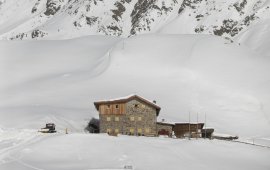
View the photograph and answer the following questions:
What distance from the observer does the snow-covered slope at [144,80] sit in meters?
86.1

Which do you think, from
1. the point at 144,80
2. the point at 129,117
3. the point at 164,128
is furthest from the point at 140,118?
the point at 144,80

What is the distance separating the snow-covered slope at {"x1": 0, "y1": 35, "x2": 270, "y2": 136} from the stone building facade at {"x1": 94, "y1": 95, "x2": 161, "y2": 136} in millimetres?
8121

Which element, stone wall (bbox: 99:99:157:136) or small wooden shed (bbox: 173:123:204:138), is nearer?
stone wall (bbox: 99:99:157:136)

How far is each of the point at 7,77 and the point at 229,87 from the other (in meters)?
51.8

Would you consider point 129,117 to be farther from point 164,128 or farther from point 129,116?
point 164,128

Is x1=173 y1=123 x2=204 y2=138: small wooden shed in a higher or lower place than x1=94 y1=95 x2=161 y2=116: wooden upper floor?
lower

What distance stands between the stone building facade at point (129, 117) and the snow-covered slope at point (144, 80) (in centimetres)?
812

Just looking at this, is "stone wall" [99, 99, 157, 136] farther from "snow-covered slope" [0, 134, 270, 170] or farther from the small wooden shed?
"snow-covered slope" [0, 134, 270, 170]

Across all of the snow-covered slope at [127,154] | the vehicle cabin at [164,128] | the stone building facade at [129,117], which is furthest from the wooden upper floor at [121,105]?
the snow-covered slope at [127,154]

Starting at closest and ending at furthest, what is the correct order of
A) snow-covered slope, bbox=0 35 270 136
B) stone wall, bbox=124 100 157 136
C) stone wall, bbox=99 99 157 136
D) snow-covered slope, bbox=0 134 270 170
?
snow-covered slope, bbox=0 134 270 170 < stone wall, bbox=99 99 157 136 < stone wall, bbox=124 100 157 136 < snow-covered slope, bbox=0 35 270 136

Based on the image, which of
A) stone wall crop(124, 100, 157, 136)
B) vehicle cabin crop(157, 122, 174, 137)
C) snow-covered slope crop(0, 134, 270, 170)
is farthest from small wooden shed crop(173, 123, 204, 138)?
snow-covered slope crop(0, 134, 270, 170)

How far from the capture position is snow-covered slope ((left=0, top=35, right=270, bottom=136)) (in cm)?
8606

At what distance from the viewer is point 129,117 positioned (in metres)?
64.4

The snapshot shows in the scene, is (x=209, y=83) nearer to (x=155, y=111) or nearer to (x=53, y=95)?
(x=53, y=95)
